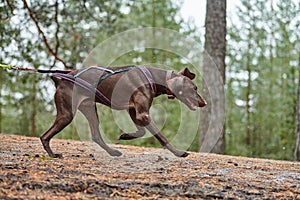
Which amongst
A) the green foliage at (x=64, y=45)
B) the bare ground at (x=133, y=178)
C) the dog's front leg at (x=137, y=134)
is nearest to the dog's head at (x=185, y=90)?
the dog's front leg at (x=137, y=134)

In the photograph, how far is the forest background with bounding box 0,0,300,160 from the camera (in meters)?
12.5

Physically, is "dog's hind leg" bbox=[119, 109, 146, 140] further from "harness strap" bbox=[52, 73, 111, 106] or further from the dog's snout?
"harness strap" bbox=[52, 73, 111, 106]

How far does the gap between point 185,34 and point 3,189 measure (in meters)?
12.0

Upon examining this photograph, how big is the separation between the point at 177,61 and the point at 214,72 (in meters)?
4.57

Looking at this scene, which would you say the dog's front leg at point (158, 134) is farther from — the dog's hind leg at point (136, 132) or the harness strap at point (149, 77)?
the harness strap at point (149, 77)

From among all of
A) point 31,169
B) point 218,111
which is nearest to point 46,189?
point 31,169

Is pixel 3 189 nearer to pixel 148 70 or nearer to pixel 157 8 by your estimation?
pixel 148 70

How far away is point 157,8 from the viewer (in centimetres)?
1595

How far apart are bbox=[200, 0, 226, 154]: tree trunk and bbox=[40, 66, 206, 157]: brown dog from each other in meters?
4.64

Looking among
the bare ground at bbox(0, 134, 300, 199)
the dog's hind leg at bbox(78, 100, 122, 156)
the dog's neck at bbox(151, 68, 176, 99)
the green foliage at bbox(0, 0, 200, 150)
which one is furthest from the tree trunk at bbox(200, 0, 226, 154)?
the dog's neck at bbox(151, 68, 176, 99)

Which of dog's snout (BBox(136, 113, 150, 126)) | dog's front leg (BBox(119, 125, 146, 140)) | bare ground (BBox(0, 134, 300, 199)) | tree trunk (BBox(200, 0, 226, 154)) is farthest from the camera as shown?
tree trunk (BBox(200, 0, 226, 154))

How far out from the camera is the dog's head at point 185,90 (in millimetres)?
4945

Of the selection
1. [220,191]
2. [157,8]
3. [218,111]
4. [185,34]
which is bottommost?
[220,191]

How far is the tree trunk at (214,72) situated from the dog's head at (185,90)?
15.0 ft
